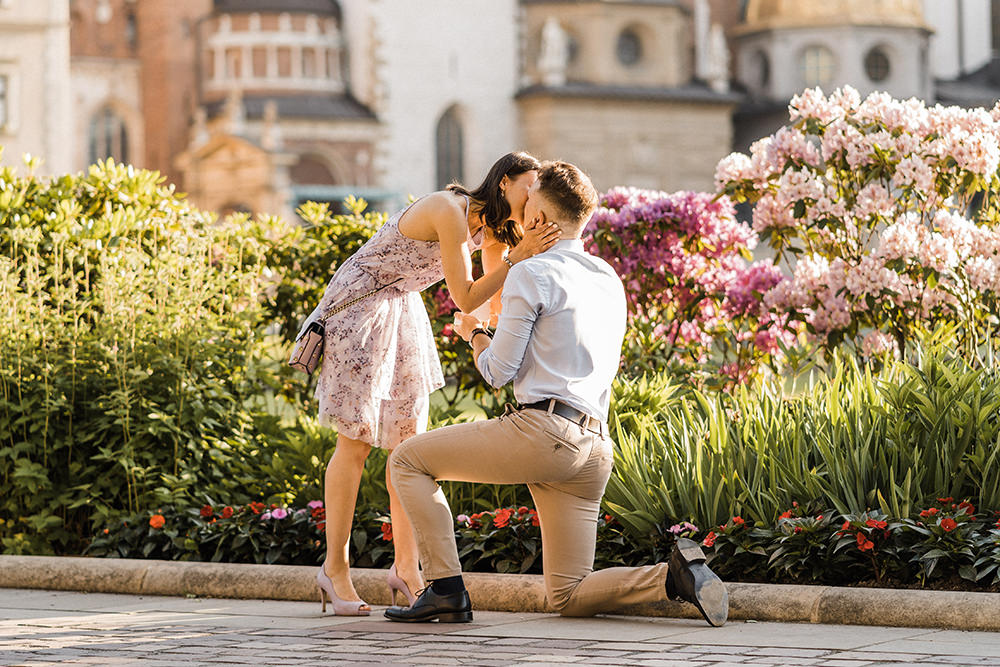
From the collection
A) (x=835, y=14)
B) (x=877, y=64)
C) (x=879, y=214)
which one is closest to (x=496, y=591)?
(x=879, y=214)

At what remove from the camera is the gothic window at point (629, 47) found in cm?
6397

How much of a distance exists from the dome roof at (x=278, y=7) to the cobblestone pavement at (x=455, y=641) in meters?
55.4

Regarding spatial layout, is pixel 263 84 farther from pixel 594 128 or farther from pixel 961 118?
pixel 961 118

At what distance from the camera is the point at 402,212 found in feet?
20.1

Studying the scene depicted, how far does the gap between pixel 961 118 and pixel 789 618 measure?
13.1ft

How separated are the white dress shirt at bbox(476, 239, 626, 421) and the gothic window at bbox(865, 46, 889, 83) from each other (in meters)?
61.5

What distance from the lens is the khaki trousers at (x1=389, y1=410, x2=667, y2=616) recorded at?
5488 mm

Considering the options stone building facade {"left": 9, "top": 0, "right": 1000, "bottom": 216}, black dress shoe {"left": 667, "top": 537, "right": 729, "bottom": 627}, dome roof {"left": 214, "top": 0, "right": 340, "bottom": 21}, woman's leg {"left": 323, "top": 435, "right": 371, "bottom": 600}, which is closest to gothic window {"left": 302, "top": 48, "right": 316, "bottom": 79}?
stone building facade {"left": 9, "top": 0, "right": 1000, "bottom": 216}

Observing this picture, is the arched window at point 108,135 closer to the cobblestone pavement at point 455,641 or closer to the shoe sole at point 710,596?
the cobblestone pavement at point 455,641

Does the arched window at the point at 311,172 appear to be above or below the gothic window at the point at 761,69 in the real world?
below

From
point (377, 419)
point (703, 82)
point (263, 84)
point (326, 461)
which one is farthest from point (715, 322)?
point (703, 82)

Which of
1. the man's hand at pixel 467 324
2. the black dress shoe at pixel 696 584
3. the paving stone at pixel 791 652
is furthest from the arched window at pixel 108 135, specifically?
the paving stone at pixel 791 652

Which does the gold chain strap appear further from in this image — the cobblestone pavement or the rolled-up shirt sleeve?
the cobblestone pavement

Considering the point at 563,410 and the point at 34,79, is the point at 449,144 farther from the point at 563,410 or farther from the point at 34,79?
the point at 563,410
